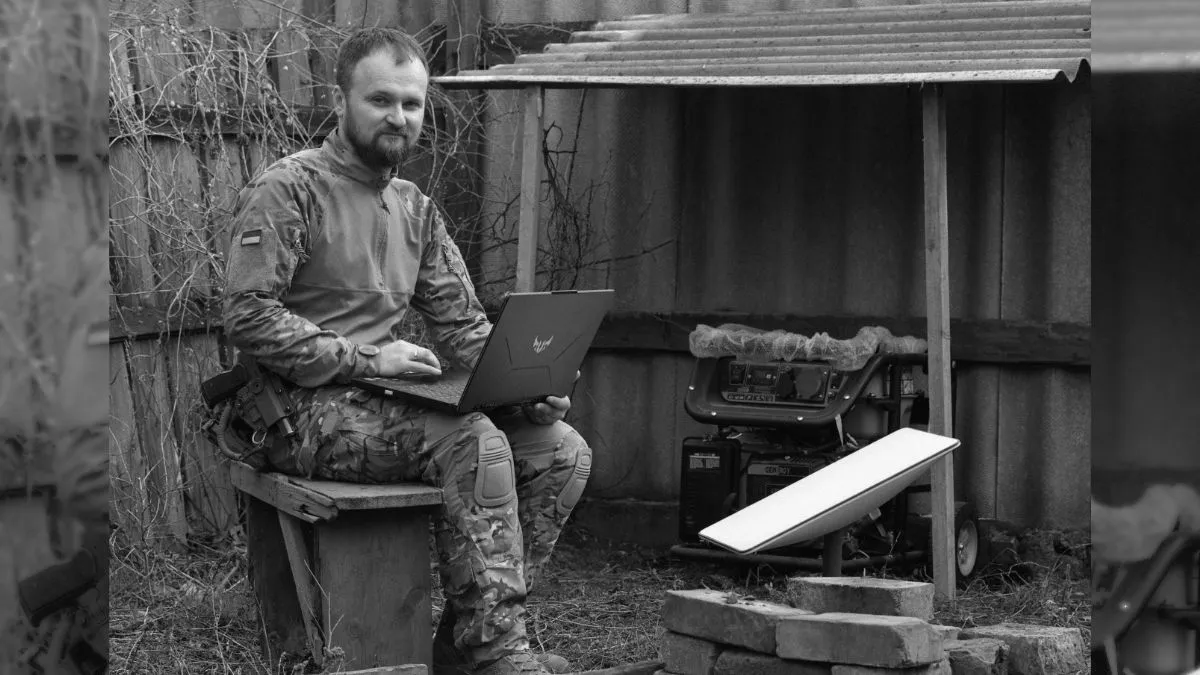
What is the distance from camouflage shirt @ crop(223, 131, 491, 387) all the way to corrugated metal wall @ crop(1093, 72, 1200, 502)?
302 centimetres

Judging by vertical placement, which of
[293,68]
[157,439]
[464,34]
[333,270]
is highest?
[464,34]

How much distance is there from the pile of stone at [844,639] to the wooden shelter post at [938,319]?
143 cm

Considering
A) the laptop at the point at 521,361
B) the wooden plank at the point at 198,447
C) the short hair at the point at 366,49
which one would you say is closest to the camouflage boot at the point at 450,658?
the laptop at the point at 521,361

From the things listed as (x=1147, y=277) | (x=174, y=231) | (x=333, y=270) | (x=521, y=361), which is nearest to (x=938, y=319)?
(x=521, y=361)

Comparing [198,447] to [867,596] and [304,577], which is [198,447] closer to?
[304,577]

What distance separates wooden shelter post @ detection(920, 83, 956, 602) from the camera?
541 centimetres

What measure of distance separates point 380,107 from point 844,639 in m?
1.91

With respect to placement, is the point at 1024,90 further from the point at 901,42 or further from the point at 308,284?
the point at 308,284

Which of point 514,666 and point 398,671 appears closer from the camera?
point 398,671

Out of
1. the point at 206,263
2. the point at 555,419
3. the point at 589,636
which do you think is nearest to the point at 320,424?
the point at 555,419

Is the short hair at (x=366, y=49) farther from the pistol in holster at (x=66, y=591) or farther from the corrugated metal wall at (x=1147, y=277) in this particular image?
the corrugated metal wall at (x=1147, y=277)

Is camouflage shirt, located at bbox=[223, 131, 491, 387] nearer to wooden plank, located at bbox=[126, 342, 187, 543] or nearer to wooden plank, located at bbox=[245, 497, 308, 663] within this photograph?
wooden plank, located at bbox=[245, 497, 308, 663]

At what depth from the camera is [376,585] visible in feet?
12.3

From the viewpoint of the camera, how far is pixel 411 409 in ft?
12.8
